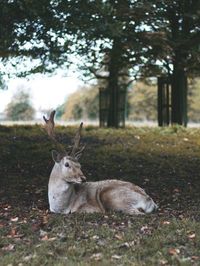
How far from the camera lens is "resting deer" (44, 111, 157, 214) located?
817cm

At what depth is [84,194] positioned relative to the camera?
836 centimetres

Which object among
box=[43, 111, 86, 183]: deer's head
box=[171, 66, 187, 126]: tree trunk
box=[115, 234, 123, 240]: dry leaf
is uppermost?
box=[171, 66, 187, 126]: tree trunk

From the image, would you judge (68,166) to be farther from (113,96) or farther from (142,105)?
(142,105)

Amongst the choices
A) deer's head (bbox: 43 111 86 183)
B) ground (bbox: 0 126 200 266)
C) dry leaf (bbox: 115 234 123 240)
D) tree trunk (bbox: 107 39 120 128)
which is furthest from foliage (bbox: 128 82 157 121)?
dry leaf (bbox: 115 234 123 240)

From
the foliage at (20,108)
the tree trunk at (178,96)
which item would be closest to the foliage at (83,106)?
the foliage at (20,108)

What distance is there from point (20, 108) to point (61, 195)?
133ft

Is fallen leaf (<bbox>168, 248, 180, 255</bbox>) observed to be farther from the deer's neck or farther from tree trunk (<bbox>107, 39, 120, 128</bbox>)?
tree trunk (<bbox>107, 39, 120, 128</bbox>)

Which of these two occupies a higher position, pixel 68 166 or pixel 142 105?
pixel 142 105

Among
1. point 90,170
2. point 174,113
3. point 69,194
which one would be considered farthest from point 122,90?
point 69,194

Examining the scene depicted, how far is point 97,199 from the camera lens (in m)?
8.27

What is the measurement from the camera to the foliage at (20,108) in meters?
46.6

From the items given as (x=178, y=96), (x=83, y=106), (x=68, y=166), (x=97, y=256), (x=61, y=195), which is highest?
(x=83, y=106)

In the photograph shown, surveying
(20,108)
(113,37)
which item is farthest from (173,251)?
(20,108)

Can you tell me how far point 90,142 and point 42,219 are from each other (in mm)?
7962
